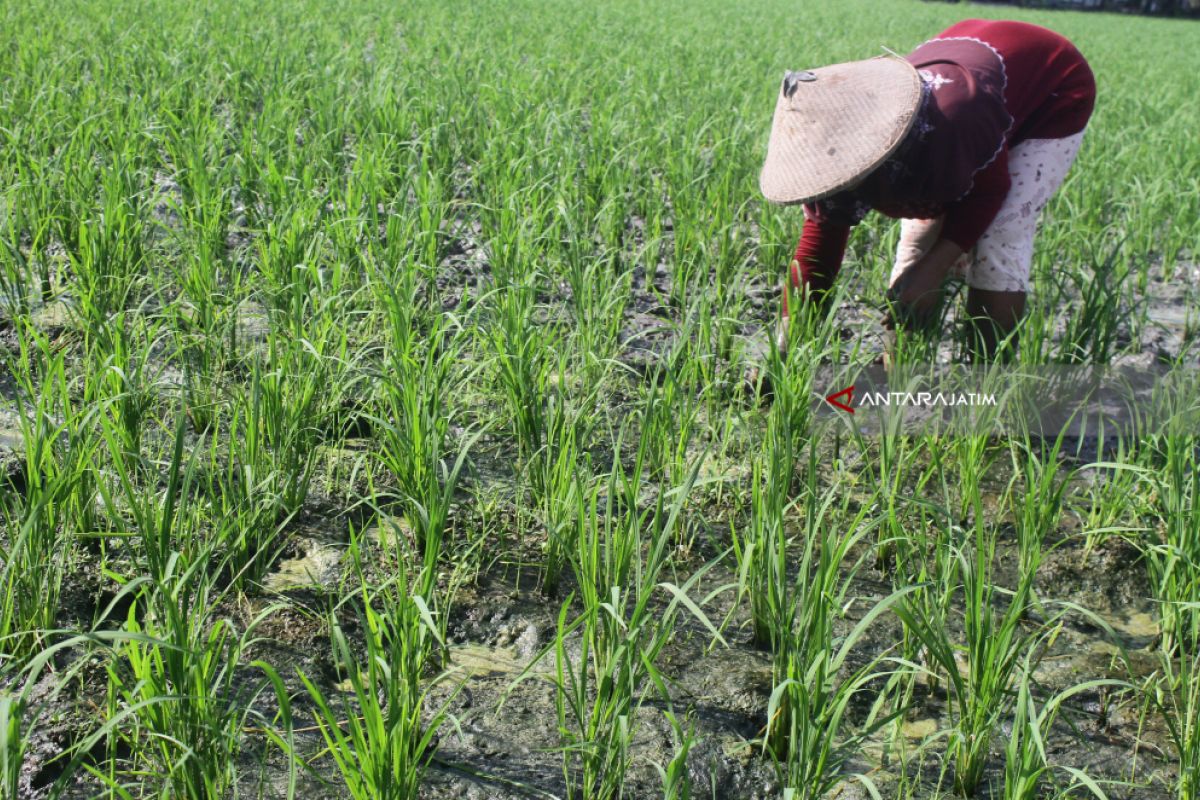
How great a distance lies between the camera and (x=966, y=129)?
240 cm

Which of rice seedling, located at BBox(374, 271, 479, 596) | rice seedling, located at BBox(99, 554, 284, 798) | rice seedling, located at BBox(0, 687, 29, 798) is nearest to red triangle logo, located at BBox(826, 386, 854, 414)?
rice seedling, located at BBox(374, 271, 479, 596)

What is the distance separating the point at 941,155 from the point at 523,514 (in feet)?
3.83

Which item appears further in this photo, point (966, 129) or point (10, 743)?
point (966, 129)

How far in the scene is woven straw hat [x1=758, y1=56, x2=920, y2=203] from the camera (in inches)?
89.4

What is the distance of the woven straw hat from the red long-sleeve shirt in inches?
2.8

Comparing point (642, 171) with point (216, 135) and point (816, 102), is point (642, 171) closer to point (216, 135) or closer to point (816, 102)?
point (216, 135)

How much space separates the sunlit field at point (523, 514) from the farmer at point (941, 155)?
18cm

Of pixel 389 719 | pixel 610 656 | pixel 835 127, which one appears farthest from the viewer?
pixel 835 127

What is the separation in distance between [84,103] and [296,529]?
282 cm

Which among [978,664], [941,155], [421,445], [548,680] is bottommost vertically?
[548,680]

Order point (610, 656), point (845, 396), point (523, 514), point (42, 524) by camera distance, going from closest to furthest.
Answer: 1. point (610, 656)
2. point (42, 524)
3. point (523, 514)
4. point (845, 396)

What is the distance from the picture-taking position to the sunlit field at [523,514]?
1.52 meters

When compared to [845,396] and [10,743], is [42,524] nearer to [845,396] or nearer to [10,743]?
[10,743]

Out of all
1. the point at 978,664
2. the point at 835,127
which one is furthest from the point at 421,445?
the point at 835,127
